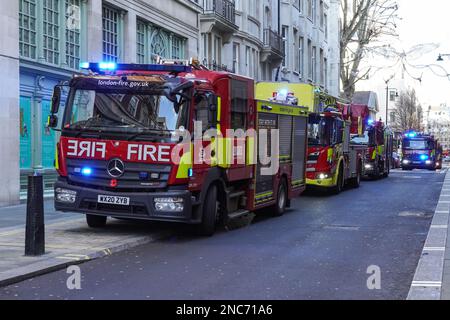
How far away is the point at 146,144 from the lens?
9453mm

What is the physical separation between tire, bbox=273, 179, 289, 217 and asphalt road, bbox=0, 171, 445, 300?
30.3 inches

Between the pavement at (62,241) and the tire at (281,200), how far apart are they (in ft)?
11.5

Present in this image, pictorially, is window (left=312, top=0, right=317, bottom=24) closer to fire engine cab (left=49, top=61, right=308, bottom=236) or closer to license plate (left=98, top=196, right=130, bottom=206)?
fire engine cab (left=49, top=61, right=308, bottom=236)

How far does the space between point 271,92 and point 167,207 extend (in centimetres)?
964

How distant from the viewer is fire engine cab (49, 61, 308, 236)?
9477mm

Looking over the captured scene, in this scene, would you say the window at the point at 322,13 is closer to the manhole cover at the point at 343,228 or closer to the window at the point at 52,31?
the window at the point at 52,31

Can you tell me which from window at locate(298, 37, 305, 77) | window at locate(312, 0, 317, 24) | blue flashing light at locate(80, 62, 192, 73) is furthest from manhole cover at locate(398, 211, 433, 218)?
window at locate(312, 0, 317, 24)

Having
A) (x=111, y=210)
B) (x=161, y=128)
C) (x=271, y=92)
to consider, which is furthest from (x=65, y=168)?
(x=271, y=92)

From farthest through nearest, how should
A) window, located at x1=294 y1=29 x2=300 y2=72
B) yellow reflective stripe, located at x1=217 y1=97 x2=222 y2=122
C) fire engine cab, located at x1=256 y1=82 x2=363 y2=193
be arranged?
1. window, located at x1=294 y1=29 x2=300 y2=72
2. fire engine cab, located at x1=256 y1=82 x2=363 y2=193
3. yellow reflective stripe, located at x1=217 y1=97 x2=222 y2=122

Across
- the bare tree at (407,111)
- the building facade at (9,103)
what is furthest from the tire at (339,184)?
the bare tree at (407,111)

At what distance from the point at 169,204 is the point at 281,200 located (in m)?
5.30

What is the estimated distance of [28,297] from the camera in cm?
616

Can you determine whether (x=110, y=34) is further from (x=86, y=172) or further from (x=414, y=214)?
(x=414, y=214)
